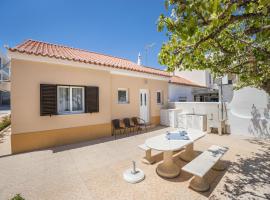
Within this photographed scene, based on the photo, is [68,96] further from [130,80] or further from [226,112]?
[226,112]

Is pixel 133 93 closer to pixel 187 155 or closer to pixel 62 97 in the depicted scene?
pixel 62 97

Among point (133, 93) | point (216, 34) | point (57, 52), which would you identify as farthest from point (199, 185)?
point (57, 52)

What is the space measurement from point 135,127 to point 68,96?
A: 5.17 m

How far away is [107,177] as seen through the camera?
448cm

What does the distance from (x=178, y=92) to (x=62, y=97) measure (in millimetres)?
11470

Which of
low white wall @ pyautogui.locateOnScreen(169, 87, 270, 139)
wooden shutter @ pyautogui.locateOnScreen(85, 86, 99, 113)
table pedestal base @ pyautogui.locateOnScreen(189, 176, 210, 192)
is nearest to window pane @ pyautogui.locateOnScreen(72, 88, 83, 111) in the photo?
wooden shutter @ pyautogui.locateOnScreen(85, 86, 99, 113)

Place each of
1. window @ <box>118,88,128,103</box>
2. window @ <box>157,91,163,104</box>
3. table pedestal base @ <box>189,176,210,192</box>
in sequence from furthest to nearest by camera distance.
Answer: window @ <box>157,91,163,104</box>
window @ <box>118,88,128,103</box>
table pedestal base @ <box>189,176,210,192</box>

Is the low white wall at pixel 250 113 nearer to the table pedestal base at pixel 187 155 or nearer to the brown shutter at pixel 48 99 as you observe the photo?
the table pedestal base at pixel 187 155

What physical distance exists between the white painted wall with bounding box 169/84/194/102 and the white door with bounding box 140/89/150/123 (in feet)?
10.7

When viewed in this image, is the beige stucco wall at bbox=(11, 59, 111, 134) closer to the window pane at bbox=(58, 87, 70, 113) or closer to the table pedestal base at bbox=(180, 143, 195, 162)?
the window pane at bbox=(58, 87, 70, 113)

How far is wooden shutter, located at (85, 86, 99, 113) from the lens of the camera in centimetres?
834

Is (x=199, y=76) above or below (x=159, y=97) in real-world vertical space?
above

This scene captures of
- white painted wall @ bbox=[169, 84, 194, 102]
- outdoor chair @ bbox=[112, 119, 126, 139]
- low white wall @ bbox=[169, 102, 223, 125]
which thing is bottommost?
outdoor chair @ bbox=[112, 119, 126, 139]

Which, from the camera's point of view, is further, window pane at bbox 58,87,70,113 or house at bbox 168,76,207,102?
house at bbox 168,76,207,102
